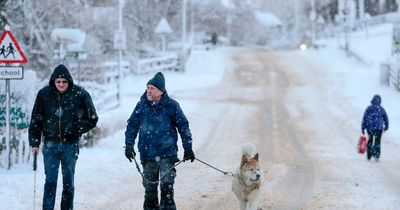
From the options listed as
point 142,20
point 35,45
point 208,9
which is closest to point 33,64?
→ point 35,45

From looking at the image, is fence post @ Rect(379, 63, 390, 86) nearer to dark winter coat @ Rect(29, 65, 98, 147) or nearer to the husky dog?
the husky dog

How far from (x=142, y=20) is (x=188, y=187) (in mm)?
43793

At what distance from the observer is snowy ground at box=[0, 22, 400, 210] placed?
11180 millimetres

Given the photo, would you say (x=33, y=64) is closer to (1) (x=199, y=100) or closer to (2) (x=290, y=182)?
(1) (x=199, y=100)

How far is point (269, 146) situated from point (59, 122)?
34.6ft

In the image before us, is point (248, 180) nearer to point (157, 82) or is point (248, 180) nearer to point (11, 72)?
point (157, 82)

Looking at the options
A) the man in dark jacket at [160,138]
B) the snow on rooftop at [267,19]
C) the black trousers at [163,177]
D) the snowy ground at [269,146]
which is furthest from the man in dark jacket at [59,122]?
the snow on rooftop at [267,19]

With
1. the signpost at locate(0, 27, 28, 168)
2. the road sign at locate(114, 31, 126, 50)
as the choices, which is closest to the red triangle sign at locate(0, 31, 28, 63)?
the signpost at locate(0, 27, 28, 168)

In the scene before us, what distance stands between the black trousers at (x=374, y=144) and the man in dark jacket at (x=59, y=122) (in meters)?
8.92

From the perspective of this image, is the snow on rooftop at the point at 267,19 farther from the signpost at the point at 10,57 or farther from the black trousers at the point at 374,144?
the signpost at the point at 10,57

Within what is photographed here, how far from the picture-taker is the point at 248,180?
868 centimetres

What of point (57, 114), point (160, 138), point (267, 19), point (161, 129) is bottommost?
point (160, 138)

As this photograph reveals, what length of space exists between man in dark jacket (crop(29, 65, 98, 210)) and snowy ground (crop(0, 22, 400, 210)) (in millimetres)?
1983

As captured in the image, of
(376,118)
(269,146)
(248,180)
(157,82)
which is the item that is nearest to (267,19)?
(269,146)
